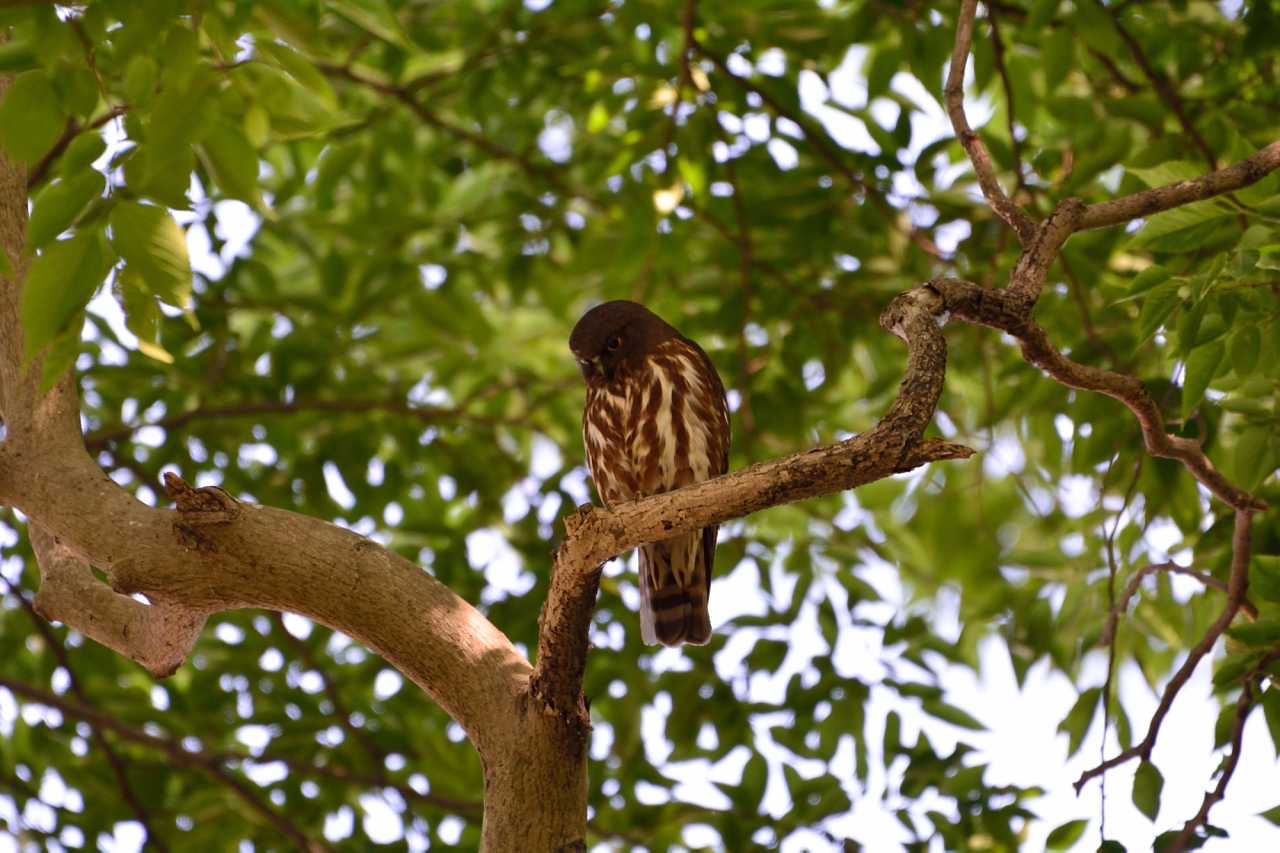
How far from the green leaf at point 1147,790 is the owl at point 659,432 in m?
1.99

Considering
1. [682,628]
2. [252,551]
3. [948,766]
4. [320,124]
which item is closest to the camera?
[252,551]

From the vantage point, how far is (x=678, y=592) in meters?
5.02

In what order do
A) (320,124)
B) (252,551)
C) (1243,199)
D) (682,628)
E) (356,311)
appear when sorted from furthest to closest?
(356,311) → (682,628) → (320,124) → (1243,199) → (252,551)

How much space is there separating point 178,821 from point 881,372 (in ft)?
12.0

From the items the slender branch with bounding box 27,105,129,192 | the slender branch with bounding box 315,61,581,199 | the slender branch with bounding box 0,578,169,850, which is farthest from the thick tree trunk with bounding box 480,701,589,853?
the slender branch with bounding box 315,61,581,199

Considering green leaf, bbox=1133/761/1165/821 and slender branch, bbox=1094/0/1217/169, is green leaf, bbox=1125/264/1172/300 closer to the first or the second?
green leaf, bbox=1133/761/1165/821

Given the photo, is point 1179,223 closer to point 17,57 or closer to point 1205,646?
point 1205,646

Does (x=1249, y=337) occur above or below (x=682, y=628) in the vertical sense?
below

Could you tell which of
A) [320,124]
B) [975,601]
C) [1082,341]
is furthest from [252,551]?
[975,601]

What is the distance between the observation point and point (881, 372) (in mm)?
6180

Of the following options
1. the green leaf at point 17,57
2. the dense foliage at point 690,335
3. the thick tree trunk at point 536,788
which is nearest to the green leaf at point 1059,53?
the dense foliage at point 690,335

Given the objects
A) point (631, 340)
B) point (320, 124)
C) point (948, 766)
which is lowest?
point (948, 766)

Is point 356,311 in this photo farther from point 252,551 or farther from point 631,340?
point 252,551

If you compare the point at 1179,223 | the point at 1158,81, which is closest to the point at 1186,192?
the point at 1179,223
